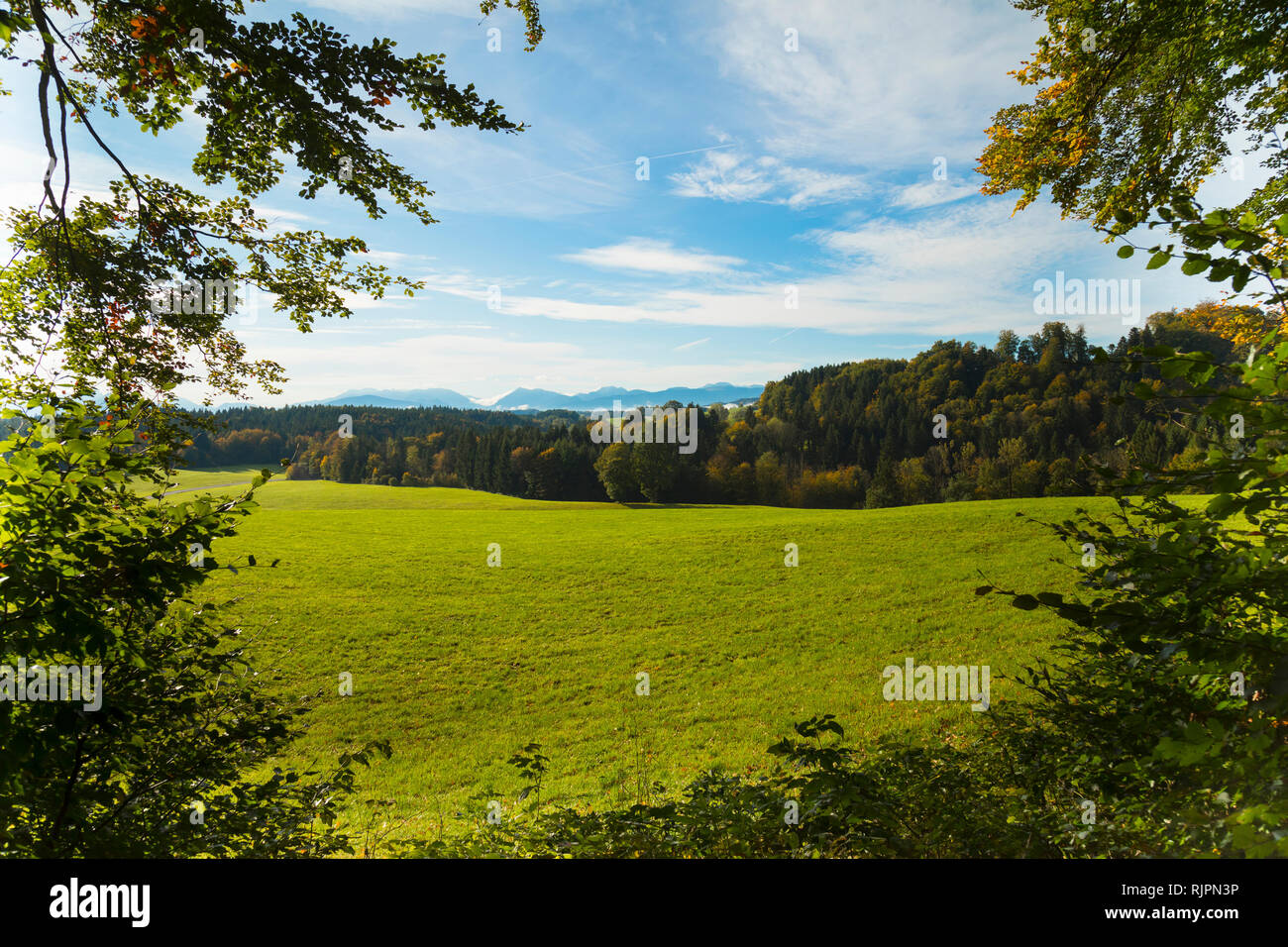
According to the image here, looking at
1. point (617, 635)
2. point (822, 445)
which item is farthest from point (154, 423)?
point (822, 445)

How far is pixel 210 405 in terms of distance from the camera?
7250mm

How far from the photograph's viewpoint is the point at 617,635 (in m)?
16.5

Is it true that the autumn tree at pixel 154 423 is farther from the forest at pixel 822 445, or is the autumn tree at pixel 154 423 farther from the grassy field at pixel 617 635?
the forest at pixel 822 445

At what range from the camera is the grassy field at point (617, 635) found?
9.75 m

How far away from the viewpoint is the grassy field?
975 centimetres

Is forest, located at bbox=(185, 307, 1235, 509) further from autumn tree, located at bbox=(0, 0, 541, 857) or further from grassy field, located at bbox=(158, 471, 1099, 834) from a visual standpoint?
autumn tree, located at bbox=(0, 0, 541, 857)

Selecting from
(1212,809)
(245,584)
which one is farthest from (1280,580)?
(245,584)

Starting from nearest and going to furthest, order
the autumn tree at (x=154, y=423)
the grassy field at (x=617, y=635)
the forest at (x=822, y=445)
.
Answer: the autumn tree at (x=154, y=423) < the grassy field at (x=617, y=635) < the forest at (x=822, y=445)

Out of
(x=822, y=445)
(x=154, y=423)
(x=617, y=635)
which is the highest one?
(x=822, y=445)

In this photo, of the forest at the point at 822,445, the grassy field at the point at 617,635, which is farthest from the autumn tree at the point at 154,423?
the forest at the point at 822,445

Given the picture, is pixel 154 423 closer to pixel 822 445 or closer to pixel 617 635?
pixel 617 635

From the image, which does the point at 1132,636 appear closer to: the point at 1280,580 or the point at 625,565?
the point at 1280,580

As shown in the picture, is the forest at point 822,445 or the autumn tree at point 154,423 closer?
the autumn tree at point 154,423

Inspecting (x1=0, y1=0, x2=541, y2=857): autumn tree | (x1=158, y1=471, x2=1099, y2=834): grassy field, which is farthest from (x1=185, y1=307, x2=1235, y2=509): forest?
(x1=0, y1=0, x2=541, y2=857): autumn tree
